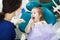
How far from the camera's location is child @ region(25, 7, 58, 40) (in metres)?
1.33

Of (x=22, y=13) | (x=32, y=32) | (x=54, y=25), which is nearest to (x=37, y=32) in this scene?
(x=32, y=32)

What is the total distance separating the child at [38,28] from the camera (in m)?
1.33

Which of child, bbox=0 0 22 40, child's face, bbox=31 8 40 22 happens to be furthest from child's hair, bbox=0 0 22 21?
child's face, bbox=31 8 40 22

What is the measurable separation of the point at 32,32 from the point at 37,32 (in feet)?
0.18

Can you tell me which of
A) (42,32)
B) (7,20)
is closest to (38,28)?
(42,32)

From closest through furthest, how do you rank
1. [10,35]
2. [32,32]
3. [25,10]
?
[10,35] → [32,32] → [25,10]

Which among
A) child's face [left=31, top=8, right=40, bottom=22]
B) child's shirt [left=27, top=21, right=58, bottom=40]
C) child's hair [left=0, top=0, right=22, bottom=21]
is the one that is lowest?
child's shirt [left=27, top=21, right=58, bottom=40]

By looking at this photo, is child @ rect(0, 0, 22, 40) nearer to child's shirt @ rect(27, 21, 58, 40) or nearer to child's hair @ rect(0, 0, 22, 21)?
child's hair @ rect(0, 0, 22, 21)

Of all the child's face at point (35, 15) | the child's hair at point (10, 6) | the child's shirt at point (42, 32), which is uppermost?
the child's hair at point (10, 6)

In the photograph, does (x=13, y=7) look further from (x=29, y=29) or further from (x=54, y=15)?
(x=54, y=15)

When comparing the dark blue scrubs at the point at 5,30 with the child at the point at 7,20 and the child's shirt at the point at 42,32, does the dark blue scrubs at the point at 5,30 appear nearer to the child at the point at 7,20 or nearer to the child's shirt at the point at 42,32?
the child at the point at 7,20

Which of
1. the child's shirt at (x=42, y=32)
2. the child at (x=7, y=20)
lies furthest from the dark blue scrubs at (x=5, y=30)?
the child's shirt at (x=42, y=32)

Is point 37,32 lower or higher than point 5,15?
lower

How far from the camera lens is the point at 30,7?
61.1 inches
